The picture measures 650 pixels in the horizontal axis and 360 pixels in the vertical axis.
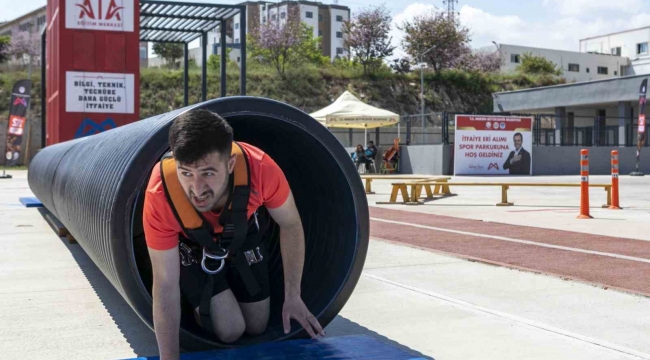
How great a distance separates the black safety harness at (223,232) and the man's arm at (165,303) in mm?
170

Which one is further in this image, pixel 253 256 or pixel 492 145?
pixel 492 145

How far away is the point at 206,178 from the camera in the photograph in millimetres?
3086

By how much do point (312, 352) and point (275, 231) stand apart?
1608 millimetres

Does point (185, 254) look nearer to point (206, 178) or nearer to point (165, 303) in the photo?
point (165, 303)

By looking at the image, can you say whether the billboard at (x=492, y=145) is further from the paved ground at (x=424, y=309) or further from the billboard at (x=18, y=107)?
the paved ground at (x=424, y=309)

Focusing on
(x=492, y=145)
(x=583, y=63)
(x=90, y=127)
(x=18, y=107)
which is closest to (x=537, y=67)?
(x=583, y=63)

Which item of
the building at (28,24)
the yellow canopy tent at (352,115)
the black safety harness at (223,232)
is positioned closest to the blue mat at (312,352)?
the black safety harness at (223,232)

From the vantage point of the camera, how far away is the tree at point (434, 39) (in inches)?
2405

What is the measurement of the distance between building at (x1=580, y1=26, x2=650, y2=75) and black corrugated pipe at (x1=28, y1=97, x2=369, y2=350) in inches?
3028

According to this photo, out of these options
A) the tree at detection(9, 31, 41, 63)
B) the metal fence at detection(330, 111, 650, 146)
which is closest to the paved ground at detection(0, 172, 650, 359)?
the metal fence at detection(330, 111, 650, 146)

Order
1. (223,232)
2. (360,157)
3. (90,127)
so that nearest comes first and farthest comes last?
(223,232), (90,127), (360,157)

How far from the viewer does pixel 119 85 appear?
705 inches

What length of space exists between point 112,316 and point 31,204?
30.4ft

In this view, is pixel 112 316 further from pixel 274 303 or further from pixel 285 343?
pixel 285 343
